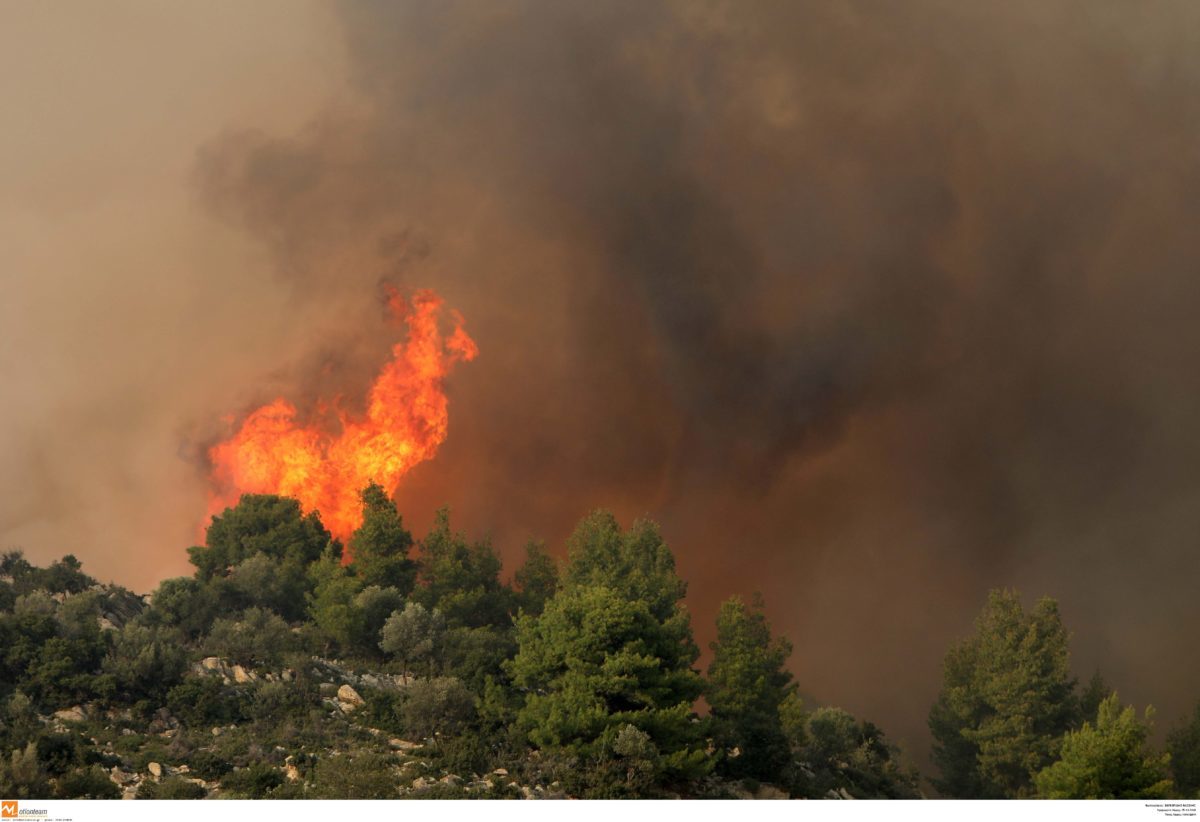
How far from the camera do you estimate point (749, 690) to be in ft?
233

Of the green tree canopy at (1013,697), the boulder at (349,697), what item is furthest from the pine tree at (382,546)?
the green tree canopy at (1013,697)

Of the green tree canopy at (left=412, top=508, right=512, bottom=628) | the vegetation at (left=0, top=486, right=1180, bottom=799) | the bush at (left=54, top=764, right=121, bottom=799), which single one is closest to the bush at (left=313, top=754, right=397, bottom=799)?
the vegetation at (left=0, top=486, right=1180, bottom=799)

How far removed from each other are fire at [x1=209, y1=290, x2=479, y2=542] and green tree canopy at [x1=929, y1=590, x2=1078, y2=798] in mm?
51316

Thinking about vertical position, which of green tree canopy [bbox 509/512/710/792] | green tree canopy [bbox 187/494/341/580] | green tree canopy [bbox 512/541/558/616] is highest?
green tree canopy [bbox 187/494/341/580]

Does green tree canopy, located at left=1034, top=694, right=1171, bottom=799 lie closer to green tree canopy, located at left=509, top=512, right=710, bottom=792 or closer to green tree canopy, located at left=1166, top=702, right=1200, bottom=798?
green tree canopy, located at left=509, top=512, right=710, bottom=792

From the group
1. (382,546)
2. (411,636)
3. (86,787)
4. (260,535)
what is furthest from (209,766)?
(260,535)

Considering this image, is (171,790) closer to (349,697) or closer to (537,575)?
(349,697)

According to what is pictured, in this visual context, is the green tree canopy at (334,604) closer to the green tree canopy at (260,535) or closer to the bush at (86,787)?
the green tree canopy at (260,535)

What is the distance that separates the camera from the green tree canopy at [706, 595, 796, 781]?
64625 mm

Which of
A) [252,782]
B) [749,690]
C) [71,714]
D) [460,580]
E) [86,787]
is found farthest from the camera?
[460,580]

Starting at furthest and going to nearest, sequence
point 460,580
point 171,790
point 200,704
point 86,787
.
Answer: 1. point 460,580
2. point 200,704
3. point 171,790
4. point 86,787

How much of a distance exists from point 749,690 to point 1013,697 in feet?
63.3

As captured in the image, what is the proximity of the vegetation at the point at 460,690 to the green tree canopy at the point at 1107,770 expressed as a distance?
98 mm
